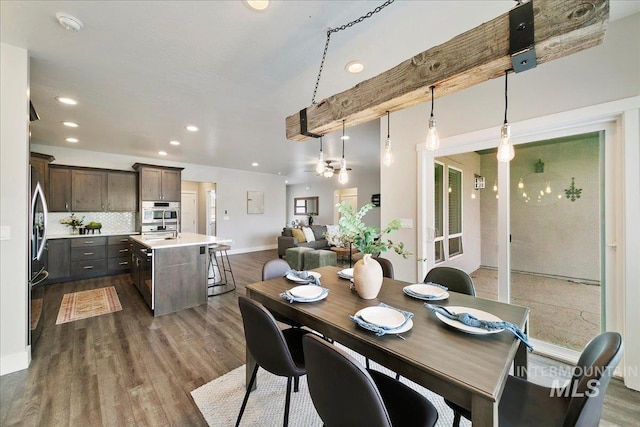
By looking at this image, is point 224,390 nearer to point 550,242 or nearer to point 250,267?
point 550,242

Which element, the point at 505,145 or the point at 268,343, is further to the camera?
the point at 505,145

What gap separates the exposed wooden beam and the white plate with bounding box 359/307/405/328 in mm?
1232

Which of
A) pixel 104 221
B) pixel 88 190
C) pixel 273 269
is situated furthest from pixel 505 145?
pixel 104 221

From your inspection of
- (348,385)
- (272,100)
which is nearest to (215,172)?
(272,100)

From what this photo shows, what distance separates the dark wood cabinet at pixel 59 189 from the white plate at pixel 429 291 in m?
6.45

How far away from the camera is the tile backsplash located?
5008 millimetres

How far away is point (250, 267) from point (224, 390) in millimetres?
4207

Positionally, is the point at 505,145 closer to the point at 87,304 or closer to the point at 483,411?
the point at 483,411

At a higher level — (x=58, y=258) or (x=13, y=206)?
(x=13, y=206)

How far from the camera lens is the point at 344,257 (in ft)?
23.0

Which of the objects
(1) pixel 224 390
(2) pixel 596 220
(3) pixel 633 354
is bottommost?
(1) pixel 224 390

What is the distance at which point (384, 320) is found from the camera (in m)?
1.23

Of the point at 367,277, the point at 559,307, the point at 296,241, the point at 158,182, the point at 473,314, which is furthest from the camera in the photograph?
the point at 296,241

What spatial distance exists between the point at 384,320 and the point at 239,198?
24.2 ft
